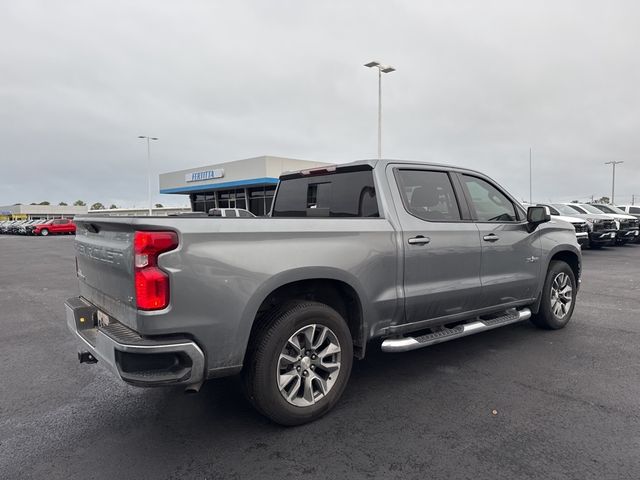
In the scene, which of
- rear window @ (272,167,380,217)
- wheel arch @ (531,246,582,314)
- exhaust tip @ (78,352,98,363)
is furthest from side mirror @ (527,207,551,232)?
exhaust tip @ (78,352,98,363)

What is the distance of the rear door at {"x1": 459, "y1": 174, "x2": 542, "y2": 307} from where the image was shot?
4422 mm

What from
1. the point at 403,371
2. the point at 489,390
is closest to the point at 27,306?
the point at 403,371

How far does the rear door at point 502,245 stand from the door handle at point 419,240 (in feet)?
2.75

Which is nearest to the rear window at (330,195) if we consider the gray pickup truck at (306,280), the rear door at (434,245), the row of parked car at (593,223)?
the gray pickup truck at (306,280)

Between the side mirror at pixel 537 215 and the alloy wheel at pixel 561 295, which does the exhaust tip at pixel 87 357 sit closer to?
the side mirror at pixel 537 215

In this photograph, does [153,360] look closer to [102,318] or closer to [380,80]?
[102,318]

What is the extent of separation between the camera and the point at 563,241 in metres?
5.43

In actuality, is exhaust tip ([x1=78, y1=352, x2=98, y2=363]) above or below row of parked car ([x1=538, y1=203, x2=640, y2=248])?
below

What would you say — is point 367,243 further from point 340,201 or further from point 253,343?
point 253,343

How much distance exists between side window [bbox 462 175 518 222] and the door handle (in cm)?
97

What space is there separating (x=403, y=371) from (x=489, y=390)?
0.78 m

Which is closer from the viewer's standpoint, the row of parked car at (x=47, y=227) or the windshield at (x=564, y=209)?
the windshield at (x=564, y=209)

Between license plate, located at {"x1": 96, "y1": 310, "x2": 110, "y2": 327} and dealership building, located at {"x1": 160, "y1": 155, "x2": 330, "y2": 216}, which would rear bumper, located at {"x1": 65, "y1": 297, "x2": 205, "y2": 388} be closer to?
license plate, located at {"x1": 96, "y1": 310, "x2": 110, "y2": 327}

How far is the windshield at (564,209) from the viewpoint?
16.5 metres
